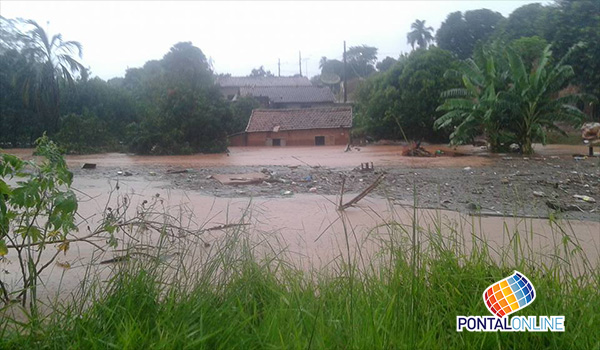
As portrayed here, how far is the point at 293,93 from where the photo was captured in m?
44.9

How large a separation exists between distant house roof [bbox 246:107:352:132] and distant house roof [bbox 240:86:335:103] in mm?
7773

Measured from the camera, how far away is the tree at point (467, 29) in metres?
42.7

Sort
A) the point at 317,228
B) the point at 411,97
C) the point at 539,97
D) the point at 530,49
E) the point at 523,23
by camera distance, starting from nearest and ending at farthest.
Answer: the point at 317,228, the point at 539,97, the point at 530,49, the point at 411,97, the point at 523,23

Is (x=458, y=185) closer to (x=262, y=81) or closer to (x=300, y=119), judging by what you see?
(x=300, y=119)

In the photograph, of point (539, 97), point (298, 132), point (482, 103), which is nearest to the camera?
point (539, 97)

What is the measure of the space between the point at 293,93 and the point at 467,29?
595 inches

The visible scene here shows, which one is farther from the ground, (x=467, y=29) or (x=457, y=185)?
(x=467, y=29)

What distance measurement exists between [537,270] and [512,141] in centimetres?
2030

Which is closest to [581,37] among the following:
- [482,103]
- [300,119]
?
[482,103]

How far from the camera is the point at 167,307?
3053 mm

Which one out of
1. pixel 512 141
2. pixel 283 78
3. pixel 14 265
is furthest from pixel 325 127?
pixel 14 265

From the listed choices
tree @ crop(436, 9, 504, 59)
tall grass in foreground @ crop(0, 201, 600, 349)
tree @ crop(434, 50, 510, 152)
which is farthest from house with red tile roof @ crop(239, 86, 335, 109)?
tall grass in foreground @ crop(0, 201, 600, 349)

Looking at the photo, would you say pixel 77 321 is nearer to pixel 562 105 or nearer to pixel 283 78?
pixel 562 105

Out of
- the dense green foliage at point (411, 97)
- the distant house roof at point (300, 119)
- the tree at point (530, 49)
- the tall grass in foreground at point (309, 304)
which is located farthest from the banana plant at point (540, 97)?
the tall grass in foreground at point (309, 304)
